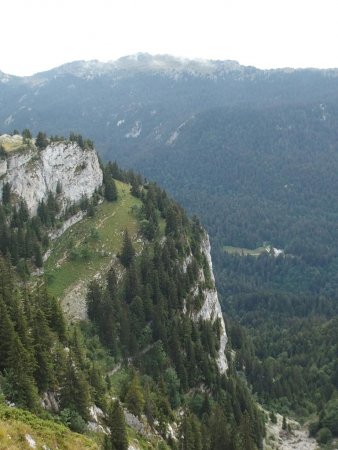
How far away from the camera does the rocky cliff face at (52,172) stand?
12800cm

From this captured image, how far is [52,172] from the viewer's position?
137 m

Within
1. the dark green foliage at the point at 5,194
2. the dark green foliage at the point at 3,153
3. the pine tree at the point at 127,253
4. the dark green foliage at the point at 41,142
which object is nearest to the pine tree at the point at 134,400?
the pine tree at the point at 127,253

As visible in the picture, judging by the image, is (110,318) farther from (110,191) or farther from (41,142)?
(41,142)

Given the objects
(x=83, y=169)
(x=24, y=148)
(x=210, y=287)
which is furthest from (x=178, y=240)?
(x=24, y=148)

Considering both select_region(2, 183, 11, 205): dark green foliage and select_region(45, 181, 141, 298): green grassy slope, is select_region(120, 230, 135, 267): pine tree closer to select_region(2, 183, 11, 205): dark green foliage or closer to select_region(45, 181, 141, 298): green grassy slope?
select_region(45, 181, 141, 298): green grassy slope

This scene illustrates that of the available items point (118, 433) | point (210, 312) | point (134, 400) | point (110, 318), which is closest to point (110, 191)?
point (210, 312)

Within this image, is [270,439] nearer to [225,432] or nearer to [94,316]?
[225,432]

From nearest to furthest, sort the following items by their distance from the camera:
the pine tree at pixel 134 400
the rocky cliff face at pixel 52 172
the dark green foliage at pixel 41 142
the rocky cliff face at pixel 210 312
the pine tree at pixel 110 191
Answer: the pine tree at pixel 134 400 → the rocky cliff face at pixel 52 172 → the rocky cliff face at pixel 210 312 → the dark green foliage at pixel 41 142 → the pine tree at pixel 110 191

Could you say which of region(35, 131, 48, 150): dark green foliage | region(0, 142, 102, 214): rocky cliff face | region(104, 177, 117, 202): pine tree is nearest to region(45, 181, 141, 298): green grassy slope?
region(104, 177, 117, 202): pine tree

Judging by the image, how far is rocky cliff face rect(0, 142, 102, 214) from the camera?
128 meters

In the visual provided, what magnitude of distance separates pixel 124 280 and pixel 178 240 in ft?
73.2

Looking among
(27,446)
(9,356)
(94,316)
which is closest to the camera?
(27,446)

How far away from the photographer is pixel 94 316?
355 ft

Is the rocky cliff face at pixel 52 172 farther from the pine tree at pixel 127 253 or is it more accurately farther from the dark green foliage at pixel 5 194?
the pine tree at pixel 127 253
